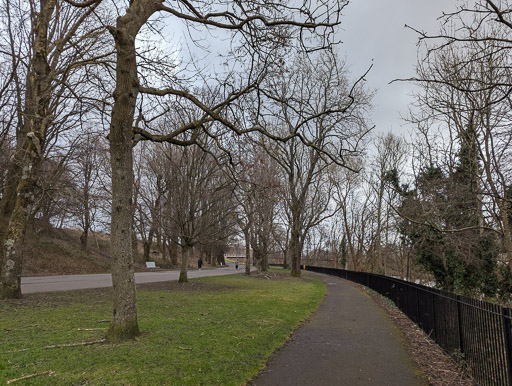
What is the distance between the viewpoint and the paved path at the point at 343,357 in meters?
5.19

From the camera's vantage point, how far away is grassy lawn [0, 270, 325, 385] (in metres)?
4.79

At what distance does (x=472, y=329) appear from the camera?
5.73 m

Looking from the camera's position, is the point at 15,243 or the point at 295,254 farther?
the point at 295,254

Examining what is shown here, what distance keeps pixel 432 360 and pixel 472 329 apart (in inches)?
46.6

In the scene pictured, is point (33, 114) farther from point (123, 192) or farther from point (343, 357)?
point (343, 357)

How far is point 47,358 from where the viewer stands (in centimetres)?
529

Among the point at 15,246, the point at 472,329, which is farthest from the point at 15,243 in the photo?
the point at 472,329

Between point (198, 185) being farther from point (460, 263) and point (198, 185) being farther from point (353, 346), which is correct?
point (460, 263)

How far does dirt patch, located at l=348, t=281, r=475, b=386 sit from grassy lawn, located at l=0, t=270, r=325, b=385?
2.53 metres

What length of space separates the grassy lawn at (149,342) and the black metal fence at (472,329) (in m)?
3.15

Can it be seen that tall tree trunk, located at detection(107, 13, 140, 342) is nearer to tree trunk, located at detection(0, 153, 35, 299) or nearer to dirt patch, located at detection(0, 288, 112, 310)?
dirt patch, located at detection(0, 288, 112, 310)

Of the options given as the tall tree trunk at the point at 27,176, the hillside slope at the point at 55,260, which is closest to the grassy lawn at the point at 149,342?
the tall tree trunk at the point at 27,176

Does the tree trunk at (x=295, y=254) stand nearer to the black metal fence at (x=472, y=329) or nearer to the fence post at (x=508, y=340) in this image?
the black metal fence at (x=472, y=329)

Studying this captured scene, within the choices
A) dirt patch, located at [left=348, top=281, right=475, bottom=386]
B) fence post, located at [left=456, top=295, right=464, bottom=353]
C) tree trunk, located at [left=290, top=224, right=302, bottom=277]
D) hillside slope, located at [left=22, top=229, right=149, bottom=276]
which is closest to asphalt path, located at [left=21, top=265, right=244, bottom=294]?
hillside slope, located at [left=22, top=229, right=149, bottom=276]
